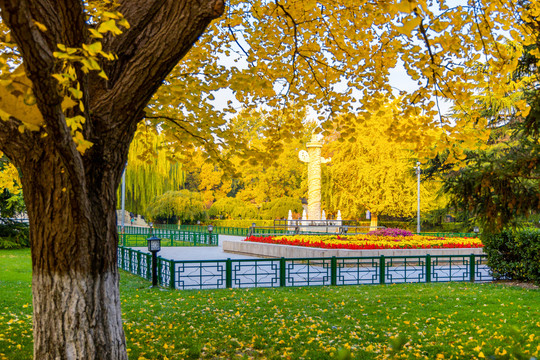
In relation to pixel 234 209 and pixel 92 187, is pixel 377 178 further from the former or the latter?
pixel 92 187

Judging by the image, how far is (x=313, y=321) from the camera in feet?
26.2

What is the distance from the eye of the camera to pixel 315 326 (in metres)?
7.60

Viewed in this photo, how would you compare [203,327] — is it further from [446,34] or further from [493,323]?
[446,34]

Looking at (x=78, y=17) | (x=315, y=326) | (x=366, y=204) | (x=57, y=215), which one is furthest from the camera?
(x=366, y=204)

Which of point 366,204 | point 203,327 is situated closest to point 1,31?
point 203,327

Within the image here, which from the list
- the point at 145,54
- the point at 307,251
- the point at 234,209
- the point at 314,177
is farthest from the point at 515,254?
the point at 234,209

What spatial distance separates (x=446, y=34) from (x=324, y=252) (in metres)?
10.8

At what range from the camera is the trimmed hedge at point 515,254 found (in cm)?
1231

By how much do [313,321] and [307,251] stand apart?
8989 millimetres

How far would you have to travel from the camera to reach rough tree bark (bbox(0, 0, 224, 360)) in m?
3.85

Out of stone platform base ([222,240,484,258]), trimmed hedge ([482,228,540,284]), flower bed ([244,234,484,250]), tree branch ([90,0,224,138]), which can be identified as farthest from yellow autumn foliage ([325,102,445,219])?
tree branch ([90,0,224,138])

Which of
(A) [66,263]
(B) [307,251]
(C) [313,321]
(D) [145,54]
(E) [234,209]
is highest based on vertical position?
(D) [145,54]

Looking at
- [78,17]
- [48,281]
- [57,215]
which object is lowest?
[48,281]

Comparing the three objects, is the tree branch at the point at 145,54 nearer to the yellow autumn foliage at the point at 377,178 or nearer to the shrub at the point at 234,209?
the yellow autumn foliage at the point at 377,178
